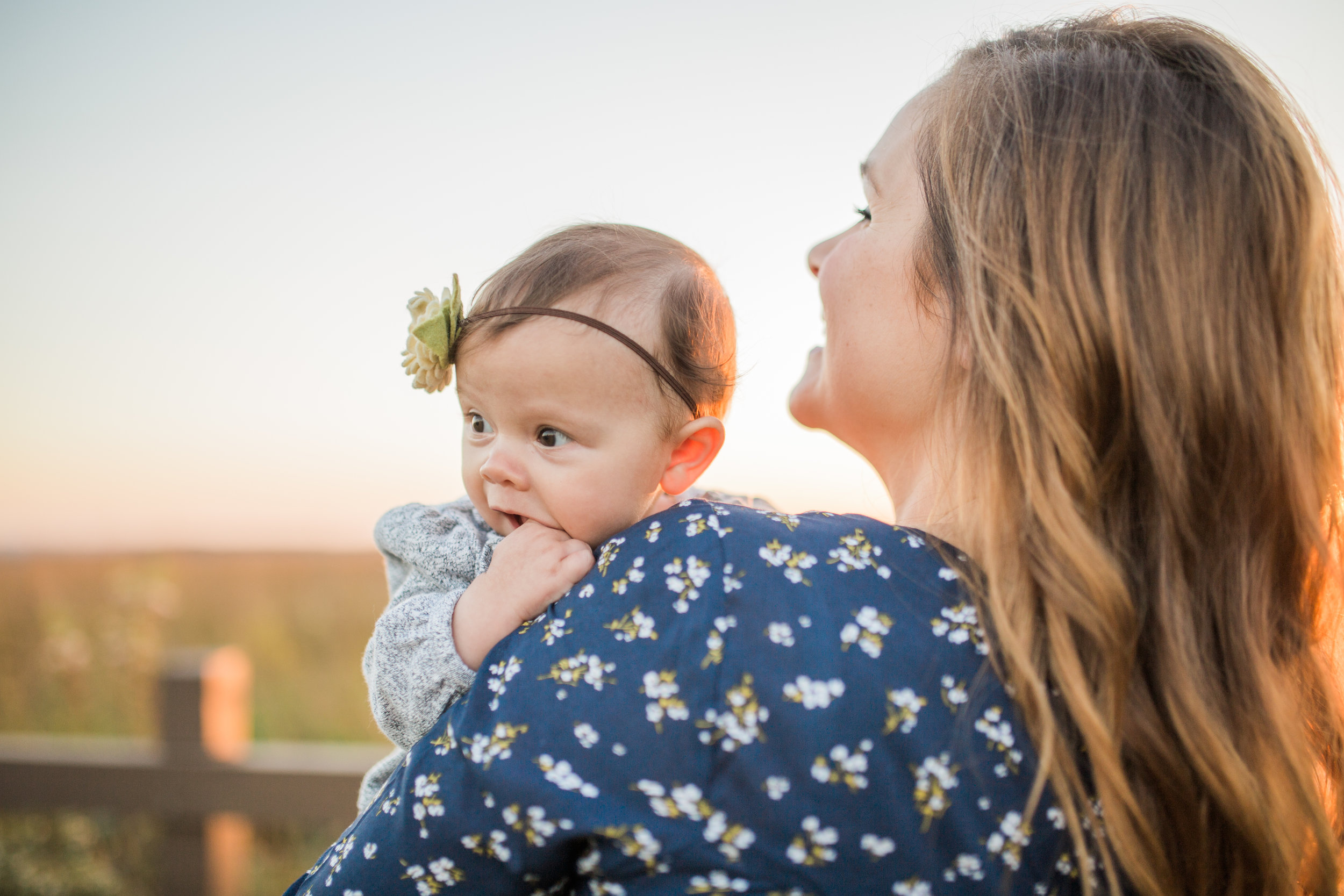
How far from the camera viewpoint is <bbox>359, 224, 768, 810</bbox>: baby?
4.01ft

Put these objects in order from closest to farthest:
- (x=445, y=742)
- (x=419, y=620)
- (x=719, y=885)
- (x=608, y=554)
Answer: (x=719, y=885) → (x=445, y=742) → (x=608, y=554) → (x=419, y=620)

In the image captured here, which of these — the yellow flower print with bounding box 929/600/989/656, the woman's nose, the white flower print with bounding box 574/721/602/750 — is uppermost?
the woman's nose

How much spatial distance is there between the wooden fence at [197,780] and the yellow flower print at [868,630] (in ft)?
7.98

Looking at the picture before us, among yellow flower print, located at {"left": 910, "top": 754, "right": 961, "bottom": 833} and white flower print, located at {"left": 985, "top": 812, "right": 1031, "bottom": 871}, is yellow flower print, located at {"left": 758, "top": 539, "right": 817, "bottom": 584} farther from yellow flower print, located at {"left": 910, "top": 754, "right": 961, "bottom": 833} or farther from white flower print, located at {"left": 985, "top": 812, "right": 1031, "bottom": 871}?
white flower print, located at {"left": 985, "top": 812, "right": 1031, "bottom": 871}

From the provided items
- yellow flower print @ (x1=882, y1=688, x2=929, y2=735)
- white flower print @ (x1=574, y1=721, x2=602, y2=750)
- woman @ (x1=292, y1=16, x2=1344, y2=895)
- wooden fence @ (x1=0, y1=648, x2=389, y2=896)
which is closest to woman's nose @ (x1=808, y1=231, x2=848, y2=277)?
woman @ (x1=292, y1=16, x2=1344, y2=895)

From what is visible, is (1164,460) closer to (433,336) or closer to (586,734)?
(586,734)

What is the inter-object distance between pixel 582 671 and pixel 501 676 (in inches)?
5.1

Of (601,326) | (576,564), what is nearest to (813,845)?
(576,564)

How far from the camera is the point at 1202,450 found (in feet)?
3.48

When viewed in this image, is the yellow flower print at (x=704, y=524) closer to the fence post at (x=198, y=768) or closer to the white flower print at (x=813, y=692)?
the white flower print at (x=813, y=692)

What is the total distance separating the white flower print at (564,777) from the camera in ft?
2.97

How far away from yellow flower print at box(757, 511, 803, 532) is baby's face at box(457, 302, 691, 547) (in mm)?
323

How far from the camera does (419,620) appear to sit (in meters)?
1.26

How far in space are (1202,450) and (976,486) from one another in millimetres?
285
